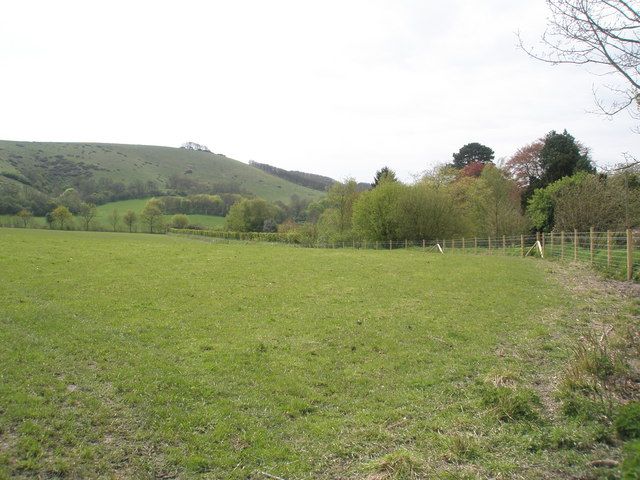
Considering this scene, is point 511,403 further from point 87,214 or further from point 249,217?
point 87,214

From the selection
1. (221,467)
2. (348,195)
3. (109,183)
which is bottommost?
(221,467)

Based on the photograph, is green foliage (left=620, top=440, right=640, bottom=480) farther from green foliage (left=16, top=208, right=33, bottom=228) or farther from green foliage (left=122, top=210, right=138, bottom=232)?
green foliage (left=122, top=210, right=138, bottom=232)

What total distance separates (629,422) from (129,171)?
17148cm

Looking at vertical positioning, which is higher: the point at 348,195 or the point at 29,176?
the point at 29,176

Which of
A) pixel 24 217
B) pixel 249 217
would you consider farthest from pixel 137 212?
pixel 249 217

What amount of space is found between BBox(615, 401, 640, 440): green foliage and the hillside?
131 m

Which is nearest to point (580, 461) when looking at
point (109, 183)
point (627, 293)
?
point (627, 293)

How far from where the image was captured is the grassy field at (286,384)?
5484mm

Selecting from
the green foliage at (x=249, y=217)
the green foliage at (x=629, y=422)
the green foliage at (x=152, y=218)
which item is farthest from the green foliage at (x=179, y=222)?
the green foliage at (x=629, y=422)

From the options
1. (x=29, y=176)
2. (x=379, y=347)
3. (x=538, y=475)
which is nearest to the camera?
(x=538, y=475)

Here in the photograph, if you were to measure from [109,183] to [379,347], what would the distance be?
146933 mm

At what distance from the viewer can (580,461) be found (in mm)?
5098

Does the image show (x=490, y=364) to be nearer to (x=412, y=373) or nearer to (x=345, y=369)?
(x=412, y=373)

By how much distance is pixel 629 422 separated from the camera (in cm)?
546
